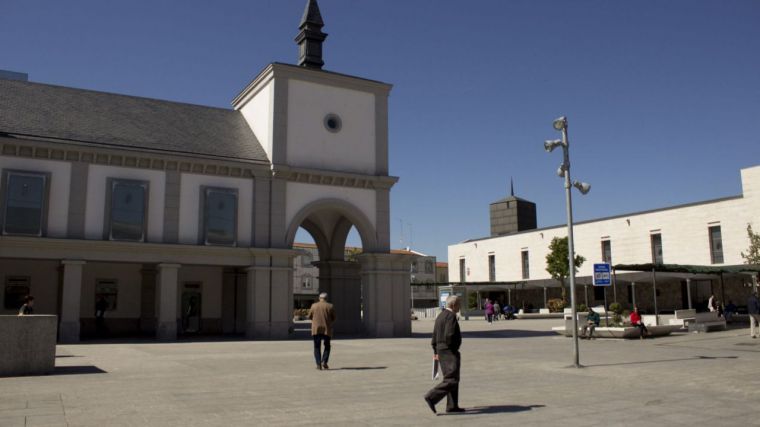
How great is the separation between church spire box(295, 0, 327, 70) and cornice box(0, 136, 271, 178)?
22.6 feet

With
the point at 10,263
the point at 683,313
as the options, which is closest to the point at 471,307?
the point at 683,313

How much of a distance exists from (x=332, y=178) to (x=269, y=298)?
610 centimetres

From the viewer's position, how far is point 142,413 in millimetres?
→ 8711

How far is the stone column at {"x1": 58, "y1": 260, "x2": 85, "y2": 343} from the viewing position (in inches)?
937

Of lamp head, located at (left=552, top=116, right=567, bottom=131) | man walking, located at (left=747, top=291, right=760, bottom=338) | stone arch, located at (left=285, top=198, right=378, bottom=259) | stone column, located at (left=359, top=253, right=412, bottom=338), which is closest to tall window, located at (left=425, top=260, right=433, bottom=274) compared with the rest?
stone column, located at (left=359, top=253, right=412, bottom=338)

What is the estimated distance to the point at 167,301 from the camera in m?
25.8

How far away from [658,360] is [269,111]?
19331 mm

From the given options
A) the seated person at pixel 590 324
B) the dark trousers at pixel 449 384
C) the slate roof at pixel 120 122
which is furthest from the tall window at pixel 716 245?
the dark trousers at pixel 449 384

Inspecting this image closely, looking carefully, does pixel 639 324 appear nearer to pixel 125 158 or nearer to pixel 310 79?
pixel 310 79

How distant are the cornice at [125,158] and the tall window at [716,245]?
124 feet

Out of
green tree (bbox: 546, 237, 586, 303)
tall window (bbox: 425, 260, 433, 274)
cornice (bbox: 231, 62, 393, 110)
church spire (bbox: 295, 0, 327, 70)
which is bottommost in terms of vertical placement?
green tree (bbox: 546, 237, 586, 303)

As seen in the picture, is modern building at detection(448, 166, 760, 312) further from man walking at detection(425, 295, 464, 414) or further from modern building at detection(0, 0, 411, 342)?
man walking at detection(425, 295, 464, 414)

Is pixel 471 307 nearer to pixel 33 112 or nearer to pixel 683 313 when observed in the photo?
pixel 683 313

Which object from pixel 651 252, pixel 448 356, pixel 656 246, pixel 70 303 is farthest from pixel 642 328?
pixel 656 246
